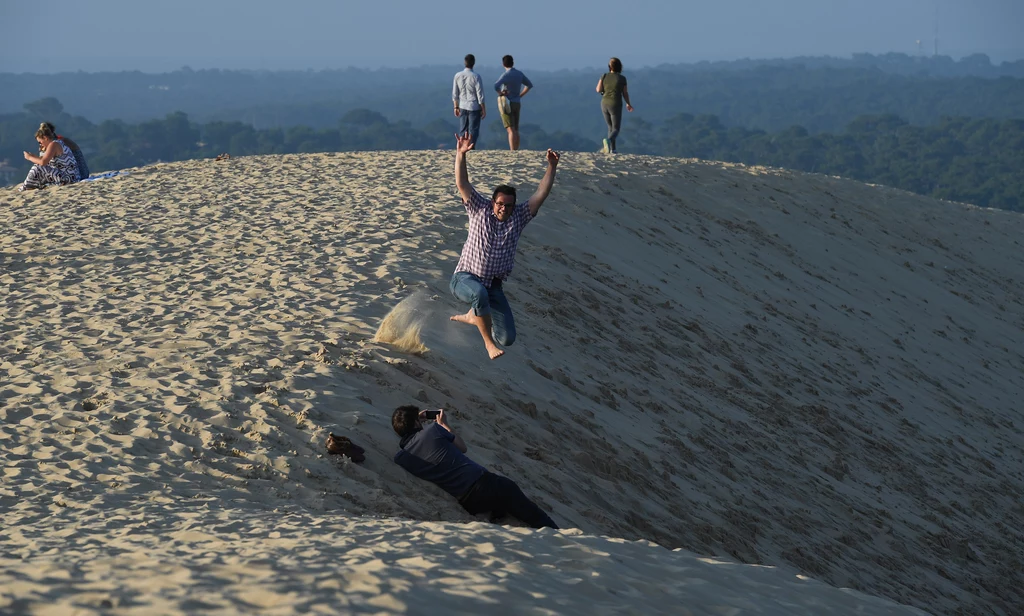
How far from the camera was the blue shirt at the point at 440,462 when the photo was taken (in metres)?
6.62

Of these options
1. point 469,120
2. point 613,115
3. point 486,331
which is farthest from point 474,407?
point 613,115

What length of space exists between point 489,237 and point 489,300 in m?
0.48

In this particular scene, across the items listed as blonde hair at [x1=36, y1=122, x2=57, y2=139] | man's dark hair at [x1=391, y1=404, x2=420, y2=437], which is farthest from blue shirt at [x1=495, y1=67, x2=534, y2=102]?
man's dark hair at [x1=391, y1=404, x2=420, y2=437]

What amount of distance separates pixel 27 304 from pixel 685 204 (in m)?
10.0

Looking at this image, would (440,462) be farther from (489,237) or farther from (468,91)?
(468,91)

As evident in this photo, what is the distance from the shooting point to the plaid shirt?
25.2ft

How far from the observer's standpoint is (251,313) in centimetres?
929

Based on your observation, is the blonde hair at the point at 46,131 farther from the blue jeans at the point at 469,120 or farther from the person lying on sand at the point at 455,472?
the person lying on sand at the point at 455,472

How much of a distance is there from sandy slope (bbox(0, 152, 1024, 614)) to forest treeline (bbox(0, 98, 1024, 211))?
4548 inches

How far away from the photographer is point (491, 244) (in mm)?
7715

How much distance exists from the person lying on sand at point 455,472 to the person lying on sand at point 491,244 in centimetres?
116

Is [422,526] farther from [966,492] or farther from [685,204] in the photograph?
[685,204]

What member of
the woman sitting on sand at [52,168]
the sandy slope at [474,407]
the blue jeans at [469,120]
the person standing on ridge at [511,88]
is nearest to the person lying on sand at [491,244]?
the sandy slope at [474,407]

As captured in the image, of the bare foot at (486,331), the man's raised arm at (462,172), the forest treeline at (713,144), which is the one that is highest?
the man's raised arm at (462,172)
